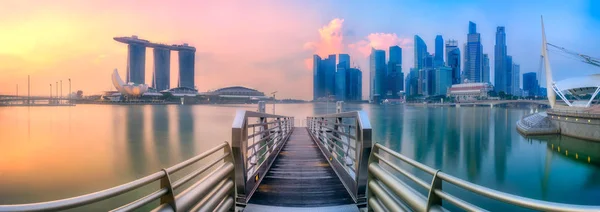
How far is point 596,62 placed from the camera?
4325 centimetres

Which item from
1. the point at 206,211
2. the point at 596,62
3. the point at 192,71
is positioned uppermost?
the point at 192,71

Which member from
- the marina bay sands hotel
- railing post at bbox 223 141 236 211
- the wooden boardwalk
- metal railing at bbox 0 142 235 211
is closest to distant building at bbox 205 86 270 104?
the marina bay sands hotel

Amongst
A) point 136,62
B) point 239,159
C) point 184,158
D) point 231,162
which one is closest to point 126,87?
point 136,62

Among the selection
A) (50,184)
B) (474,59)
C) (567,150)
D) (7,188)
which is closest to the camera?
(7,188)

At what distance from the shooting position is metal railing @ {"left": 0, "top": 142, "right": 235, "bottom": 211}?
1.19 meters

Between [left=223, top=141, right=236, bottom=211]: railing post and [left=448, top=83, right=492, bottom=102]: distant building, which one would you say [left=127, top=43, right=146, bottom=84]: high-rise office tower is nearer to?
[left=448, top=83, right=492, bottom=102]: distant building

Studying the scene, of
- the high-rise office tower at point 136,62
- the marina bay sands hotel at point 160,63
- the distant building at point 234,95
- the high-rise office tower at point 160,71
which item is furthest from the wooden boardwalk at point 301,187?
the high-rise office tower at point 160,71

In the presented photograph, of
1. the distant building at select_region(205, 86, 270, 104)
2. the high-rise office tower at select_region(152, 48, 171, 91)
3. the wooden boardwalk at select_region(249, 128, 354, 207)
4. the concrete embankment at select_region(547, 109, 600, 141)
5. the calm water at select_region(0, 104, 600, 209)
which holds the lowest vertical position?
the calm water at select_region(0, 104, 600, 209)

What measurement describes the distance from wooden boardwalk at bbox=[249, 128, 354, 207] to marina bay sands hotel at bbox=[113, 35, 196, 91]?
175 meters

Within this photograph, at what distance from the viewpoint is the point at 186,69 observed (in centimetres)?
17100

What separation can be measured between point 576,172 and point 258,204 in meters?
21.2

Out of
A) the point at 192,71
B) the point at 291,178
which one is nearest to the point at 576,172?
the point at 291,178

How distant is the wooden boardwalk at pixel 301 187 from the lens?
325cm

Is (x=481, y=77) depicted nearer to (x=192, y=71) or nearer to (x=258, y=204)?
(x=192, y=71)
